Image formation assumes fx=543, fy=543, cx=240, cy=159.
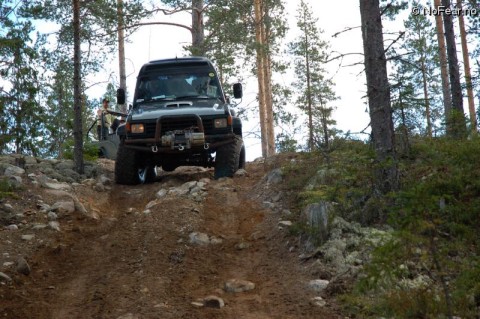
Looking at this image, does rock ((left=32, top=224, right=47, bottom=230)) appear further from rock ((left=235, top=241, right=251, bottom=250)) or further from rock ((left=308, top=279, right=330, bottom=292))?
rock ((left=308, top=279, right=330, bottom=292))

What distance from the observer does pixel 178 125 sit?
1048 centimetres

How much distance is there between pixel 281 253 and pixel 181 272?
1.31 metres

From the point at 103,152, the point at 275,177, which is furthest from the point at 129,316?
the point at 103,152

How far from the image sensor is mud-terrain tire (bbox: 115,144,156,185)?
35.2ft

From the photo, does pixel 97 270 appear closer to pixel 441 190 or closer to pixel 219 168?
pixel 441 190

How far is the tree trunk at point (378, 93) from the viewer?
272 inches

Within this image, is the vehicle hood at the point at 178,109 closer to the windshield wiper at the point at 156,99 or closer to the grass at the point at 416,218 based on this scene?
the windshield wiper at the point at 156,99

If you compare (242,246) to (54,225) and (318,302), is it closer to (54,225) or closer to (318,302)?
(318,302)

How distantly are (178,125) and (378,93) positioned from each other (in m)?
4.54

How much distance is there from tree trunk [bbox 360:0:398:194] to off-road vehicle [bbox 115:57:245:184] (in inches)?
158

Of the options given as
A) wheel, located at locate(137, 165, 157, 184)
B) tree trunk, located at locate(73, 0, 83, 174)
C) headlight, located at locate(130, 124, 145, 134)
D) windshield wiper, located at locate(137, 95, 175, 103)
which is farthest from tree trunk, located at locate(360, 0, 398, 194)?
tree trunk, located at locate(73, 0, 83, 174)

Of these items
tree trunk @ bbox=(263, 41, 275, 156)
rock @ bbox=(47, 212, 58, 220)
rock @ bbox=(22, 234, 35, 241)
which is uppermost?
tree trunk @ bbox=(263, 41, 275, 156)

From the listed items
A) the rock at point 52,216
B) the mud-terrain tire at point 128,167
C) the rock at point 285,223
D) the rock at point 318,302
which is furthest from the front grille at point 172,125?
the rock at point 318,302

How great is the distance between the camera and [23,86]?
33.8ft
